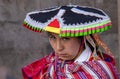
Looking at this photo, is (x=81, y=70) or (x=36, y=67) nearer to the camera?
(x=81, y=70)

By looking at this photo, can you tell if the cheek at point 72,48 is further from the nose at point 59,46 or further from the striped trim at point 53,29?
the striped trim at point 53,29

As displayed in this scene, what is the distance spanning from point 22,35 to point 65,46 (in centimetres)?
230

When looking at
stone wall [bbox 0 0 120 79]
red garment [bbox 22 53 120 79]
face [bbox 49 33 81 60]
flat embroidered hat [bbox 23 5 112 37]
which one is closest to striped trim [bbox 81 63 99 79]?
red garment [bbox 22 53 120 79]

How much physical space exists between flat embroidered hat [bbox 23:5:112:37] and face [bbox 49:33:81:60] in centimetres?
14

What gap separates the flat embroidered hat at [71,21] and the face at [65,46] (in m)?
0.14

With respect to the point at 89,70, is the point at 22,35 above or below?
below

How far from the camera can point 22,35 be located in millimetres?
5719

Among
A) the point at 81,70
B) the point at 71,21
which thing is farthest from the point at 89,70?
the point at 71,21

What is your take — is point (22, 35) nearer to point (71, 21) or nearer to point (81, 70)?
point (81, 70)

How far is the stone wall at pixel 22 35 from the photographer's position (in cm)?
555

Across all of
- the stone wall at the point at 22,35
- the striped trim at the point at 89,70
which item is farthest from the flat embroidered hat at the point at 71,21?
the stone wall at the point at 22,35

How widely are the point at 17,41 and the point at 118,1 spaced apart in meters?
1.31

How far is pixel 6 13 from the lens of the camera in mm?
5691

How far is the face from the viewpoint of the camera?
136 inches
